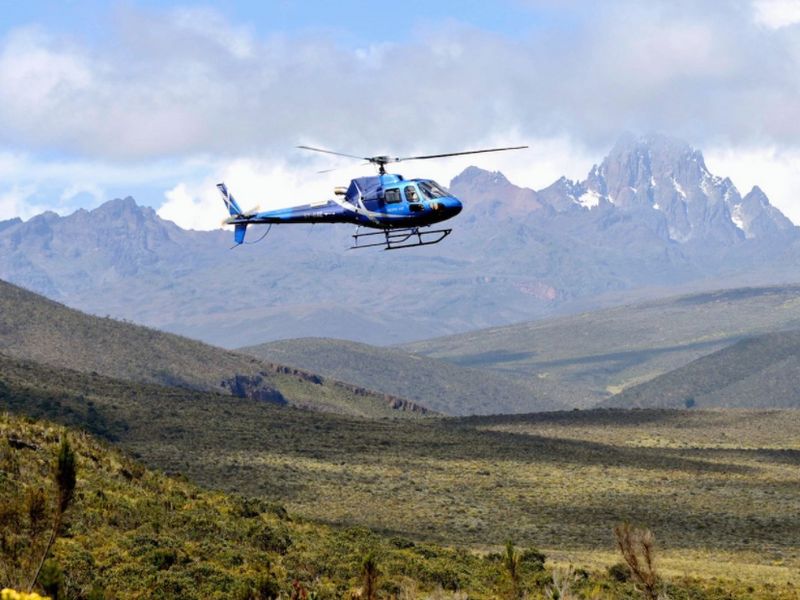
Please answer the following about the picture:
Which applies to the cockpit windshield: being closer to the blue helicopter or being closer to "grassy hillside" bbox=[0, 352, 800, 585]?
the blue helicopter

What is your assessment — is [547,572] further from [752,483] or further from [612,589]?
[752,483]

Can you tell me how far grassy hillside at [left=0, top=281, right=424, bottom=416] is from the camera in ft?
470

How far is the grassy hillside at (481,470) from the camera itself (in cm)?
5512

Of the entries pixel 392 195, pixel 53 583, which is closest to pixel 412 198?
pixel 392 195

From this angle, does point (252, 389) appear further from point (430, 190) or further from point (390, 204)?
point (430, 190)

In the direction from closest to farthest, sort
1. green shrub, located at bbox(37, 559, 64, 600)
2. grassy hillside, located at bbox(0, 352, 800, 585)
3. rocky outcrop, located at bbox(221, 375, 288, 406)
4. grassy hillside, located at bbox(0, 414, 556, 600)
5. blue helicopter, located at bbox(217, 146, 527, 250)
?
green shrub, located at bbox(37, 559, 64, 600) → grassy hillside, located at bbox(0, 414, 556, 600) → blue helicopter, located at bbox(217, 146, 527, 250) → grassy hillside, located at bbox(0, 352, 800, 585) → rocky outcrop, located at bbox(221, 375, 288, 406)

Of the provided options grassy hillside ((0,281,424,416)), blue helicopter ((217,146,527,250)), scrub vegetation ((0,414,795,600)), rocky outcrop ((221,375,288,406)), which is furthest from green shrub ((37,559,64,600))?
rocky outcrop ((221,375,288,406))

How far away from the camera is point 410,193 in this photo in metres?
45.4

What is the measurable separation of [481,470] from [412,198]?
114 feet

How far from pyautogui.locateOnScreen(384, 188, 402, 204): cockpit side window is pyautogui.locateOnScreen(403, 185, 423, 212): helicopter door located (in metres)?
0.28

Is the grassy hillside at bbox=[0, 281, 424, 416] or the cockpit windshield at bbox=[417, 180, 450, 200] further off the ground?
the grassy hillside at bbox=[0, 281, 424, 416]

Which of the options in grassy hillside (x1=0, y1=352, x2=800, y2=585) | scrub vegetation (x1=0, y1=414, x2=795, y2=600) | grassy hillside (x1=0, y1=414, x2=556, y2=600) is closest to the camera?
grassy hillside (x1=0, y1=414, x2=556, y2=600)

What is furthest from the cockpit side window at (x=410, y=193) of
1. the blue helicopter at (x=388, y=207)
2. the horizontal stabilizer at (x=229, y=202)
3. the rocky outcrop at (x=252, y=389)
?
the rocky outcrop at (x=252, y=389)

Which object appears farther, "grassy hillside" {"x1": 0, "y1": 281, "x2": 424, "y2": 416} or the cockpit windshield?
"grassy hillside" {"x1": 0, "y1": 281, "x2": 424, "y2": 416}
